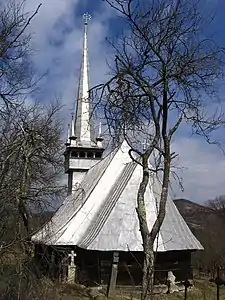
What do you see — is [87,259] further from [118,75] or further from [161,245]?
[118,75]

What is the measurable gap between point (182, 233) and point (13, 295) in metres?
11.8

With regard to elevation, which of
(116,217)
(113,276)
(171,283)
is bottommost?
(171,283)

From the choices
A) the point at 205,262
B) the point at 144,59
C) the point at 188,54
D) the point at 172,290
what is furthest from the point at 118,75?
the point at 205,262

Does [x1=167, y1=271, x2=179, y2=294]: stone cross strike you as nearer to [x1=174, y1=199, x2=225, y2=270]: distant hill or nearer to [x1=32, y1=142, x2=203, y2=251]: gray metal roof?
[x1=32, y1=142, x2=203, y2=251]: gray metal roof

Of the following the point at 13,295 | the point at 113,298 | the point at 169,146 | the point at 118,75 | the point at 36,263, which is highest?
the point at 118,75

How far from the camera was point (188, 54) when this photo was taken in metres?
9.10

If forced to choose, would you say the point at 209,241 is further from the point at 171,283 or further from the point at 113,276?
the point at 113,276

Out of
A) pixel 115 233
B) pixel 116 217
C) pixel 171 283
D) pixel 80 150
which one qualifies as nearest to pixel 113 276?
pixel 115 233

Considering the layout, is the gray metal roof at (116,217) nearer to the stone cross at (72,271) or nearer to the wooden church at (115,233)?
the wooden church at (115,233)

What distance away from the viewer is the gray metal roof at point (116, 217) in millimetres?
16031

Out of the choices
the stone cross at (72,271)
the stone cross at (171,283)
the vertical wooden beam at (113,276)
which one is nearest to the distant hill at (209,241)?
the stone cross at (171,283)

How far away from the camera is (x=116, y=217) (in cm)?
1697

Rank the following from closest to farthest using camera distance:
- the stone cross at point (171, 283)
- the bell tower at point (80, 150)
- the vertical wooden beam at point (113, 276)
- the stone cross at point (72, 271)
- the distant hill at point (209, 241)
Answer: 1. the vertical wooden beam at point (113, 276)
2. the stone cross at point (171, 283)
3. the stone cross at point (72, 271)
4. the distant hill at point (209, 241)
5. the bell tower at point (80, 150)

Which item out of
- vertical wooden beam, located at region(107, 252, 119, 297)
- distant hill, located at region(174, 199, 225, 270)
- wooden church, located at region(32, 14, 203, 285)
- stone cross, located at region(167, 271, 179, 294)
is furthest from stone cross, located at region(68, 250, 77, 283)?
distant hill, located at region(174, 199, 225, 270)
